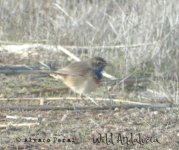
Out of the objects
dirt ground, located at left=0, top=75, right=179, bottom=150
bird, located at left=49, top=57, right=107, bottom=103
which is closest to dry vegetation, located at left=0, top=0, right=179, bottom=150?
dirt ground, located at left=0, top=75, right=179, bottom=150

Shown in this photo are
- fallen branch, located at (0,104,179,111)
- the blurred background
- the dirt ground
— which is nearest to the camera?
the dirt ground

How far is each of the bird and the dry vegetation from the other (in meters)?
0.21

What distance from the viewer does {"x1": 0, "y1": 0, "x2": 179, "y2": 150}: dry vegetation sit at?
6.78 m

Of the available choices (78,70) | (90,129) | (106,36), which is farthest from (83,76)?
(106,36)

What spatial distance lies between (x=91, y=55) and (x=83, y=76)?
184 cm

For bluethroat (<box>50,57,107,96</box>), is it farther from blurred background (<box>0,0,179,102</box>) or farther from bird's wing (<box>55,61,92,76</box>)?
blurred background (<box>0,0,179,102</box>)

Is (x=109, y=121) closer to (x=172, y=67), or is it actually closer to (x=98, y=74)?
(x=98, y=74)

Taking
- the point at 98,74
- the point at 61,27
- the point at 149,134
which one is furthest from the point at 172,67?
the point at 149,134

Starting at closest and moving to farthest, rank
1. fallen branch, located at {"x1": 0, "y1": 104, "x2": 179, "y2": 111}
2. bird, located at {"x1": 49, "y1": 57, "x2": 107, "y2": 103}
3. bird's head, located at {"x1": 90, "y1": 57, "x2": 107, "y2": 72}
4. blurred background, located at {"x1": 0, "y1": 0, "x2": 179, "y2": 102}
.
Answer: fallen branch, located at {"x1": 0, "y1": 104, "x2": 179, "y2": 111} < bird, located at {"x1": 49, "y1": 57, "x2": 107, "y2": 103} < bird's head, located at {"x1": 90, "y1": 57, "x2": 107, "y2": 72} < blurred background, located at {"x1": 0, "y1": 0, "x2": 179, "y2": 102}

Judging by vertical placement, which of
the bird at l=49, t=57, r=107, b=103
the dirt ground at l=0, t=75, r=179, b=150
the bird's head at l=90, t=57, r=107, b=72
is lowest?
the dirt ground at l=0, t=75, r=179, b=150

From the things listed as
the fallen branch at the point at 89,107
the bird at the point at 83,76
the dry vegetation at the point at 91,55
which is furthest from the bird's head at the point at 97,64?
the fallen branch at the point at 89,107

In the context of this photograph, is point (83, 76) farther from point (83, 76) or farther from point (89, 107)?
point (89, 107)

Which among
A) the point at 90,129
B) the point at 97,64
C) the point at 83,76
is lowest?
the point at 90,129

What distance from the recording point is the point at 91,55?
33.9 feet
